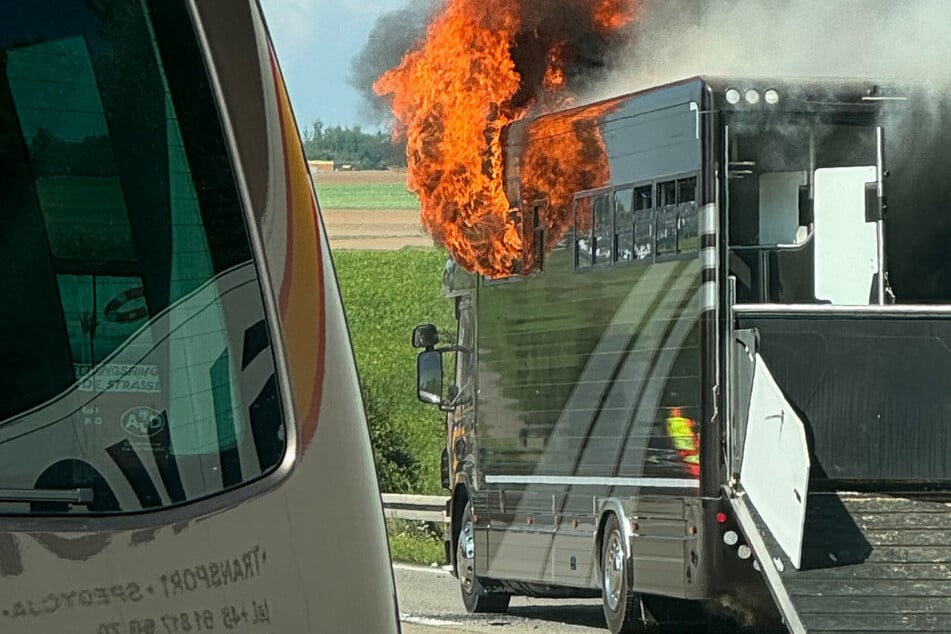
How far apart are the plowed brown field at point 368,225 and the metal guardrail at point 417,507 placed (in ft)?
91.0

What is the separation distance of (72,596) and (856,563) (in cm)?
868

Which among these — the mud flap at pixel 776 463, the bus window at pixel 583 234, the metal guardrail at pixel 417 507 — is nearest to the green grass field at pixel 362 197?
the metal guardrail at pixel 417 507

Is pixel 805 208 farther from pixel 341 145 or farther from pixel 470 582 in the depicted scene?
pixel 341 145

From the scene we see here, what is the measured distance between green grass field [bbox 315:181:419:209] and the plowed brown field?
6.8 inches

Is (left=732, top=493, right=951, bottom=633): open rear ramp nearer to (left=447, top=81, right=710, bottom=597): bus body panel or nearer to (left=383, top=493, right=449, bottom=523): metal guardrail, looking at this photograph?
(left=447, top=81, right=710, bottom=597): bus body panel

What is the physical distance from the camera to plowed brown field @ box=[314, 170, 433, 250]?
171 ft

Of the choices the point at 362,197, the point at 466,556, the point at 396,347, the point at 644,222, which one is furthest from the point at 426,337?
the point at 362,197

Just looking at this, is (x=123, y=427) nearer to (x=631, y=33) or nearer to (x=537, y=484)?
(x=537, y=484)

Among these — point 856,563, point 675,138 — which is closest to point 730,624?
point 856,563

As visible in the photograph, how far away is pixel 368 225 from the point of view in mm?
54000

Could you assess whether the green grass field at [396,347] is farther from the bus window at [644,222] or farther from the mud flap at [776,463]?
the mud flap at [776,463]

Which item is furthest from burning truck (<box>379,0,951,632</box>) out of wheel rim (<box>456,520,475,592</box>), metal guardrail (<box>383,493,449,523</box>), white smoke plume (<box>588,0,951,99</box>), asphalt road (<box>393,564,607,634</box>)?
metal guardrail (<box>383,493,449,523</box>)

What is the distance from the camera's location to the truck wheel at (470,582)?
52.2 feet

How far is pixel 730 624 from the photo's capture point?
1330 centimetres
